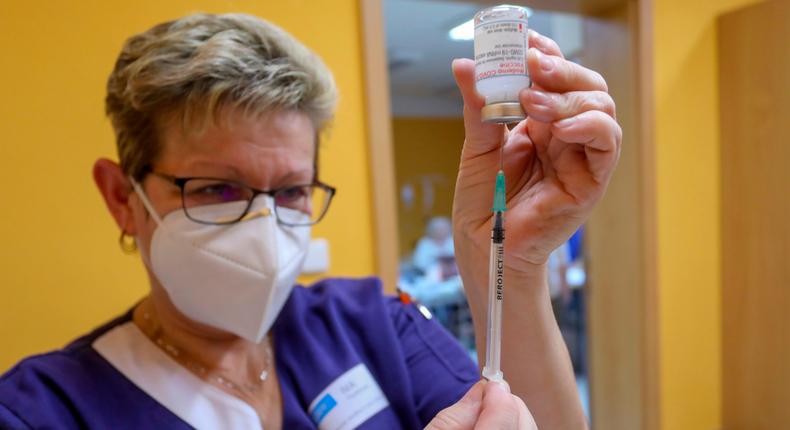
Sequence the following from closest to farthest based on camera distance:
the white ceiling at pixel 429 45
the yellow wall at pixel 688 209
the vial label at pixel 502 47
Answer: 1. the vial label at pixel 502 47
2. the white ceiling at pixel 429 45
3. the yellow wall at pixel 688 209

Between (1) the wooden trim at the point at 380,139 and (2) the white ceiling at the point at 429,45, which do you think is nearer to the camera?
(2) the white ceiling at the point at 429,45

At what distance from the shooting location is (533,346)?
0.65 m

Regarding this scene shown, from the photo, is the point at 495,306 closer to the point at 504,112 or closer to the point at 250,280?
the point at 504,112

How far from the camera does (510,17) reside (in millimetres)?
492

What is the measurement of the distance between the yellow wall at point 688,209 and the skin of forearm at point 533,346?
4.46 feet

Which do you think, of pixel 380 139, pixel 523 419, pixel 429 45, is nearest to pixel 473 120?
pixel 523 419

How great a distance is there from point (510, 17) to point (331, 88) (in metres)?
0.46

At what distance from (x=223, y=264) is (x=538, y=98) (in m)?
0.51

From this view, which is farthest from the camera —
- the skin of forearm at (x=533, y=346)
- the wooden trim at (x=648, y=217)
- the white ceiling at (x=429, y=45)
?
the wooden trim at (x=648, y=217)

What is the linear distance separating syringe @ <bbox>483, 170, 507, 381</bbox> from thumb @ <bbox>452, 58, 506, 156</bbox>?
0.12ft

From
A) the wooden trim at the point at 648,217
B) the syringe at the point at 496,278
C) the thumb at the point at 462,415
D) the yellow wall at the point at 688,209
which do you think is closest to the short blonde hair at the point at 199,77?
the syringe at the point at 496,278

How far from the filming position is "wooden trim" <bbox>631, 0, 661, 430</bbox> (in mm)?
1599

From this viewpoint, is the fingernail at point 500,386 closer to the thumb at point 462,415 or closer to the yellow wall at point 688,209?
the thumb at point 462,415

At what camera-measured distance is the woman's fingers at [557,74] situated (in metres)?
0.50
